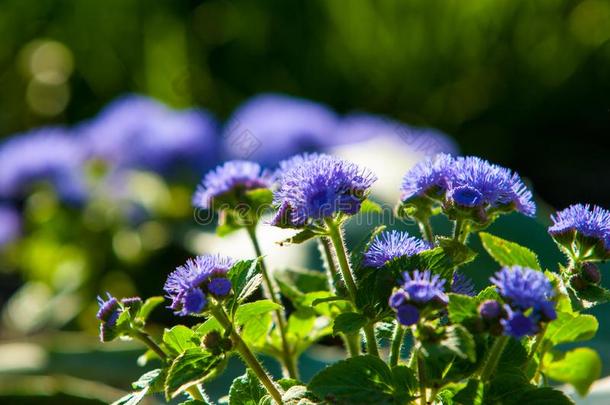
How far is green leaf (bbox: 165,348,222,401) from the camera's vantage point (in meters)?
0.63

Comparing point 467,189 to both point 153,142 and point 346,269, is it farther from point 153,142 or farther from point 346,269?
point 153,142

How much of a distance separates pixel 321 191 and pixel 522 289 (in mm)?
177

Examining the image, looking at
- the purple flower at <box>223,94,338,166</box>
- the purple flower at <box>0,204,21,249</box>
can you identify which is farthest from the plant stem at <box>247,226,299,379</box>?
the purple flower at <box>0,204,21,249</box>

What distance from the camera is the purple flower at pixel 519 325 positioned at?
55 centimetres

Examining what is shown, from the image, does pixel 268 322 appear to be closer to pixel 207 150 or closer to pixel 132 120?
pixel 207 150

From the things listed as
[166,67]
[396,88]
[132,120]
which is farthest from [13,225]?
[396,88]

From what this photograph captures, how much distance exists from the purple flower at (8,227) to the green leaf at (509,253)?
5.93ft

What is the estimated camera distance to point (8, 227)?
225 cm

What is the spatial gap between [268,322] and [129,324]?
0.16m

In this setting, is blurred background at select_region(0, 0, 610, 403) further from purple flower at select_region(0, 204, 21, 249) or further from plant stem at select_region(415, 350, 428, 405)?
plant stem at select_region(415, 350, 428, 405)

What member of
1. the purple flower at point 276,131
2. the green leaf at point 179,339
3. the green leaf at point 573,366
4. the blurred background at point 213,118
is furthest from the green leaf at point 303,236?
the purple flower at point 276,131

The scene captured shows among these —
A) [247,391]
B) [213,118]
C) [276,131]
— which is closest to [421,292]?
[247,391]

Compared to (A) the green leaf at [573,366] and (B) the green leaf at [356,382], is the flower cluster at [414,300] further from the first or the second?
(A) the green leaf at [573,366]

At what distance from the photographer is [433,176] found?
2.35ft
